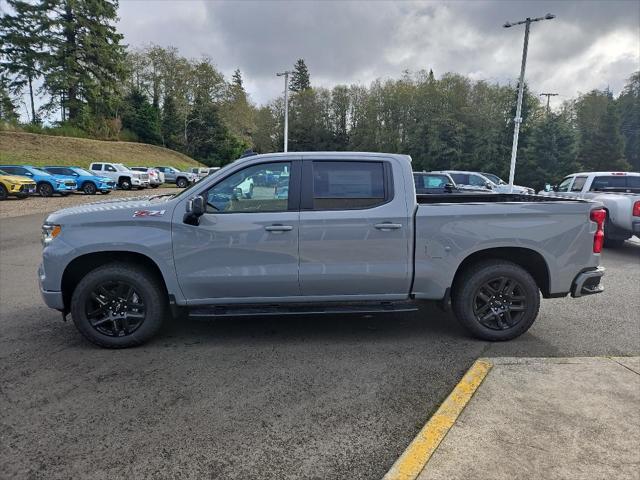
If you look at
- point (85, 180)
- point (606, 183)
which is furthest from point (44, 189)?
point (606, 183)

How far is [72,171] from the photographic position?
2381cm

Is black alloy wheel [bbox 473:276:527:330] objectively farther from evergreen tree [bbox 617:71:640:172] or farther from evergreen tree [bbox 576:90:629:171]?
evergreen tree [bbox 617:71:640:172]

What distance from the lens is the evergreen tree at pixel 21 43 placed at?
145ft

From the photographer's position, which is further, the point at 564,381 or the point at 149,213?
the point at 149,213

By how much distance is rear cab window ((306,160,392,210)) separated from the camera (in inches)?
168

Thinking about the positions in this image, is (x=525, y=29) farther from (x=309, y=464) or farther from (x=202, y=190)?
(x=309, y=464)

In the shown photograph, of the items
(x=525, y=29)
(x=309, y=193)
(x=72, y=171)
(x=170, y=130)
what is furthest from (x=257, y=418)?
(x=170, y=130)

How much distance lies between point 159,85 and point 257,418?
2640 inches

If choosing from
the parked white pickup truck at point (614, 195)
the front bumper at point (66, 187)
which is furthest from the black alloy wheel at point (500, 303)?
the front bumper at point (66, 187)

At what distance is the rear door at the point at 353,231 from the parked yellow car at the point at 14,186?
2000cm

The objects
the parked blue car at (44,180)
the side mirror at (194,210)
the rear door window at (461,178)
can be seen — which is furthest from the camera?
the rear door window at (461,178)

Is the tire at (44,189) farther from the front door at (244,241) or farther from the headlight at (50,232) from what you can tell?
the front door at (244,241)

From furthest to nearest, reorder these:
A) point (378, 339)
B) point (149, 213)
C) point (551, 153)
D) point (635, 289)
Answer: point (551, 153) < point (635, 289) < point (378, 339) < point (149, 213)

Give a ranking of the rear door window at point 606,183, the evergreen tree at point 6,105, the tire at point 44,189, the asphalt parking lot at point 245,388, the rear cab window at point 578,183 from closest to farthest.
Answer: the asphalt parking lot at point 245,388 < the rear door window at point 606,183 < the rear cab window at point 578,183 < the tire at point 44,189 < the evergreen tree at point 6,105
